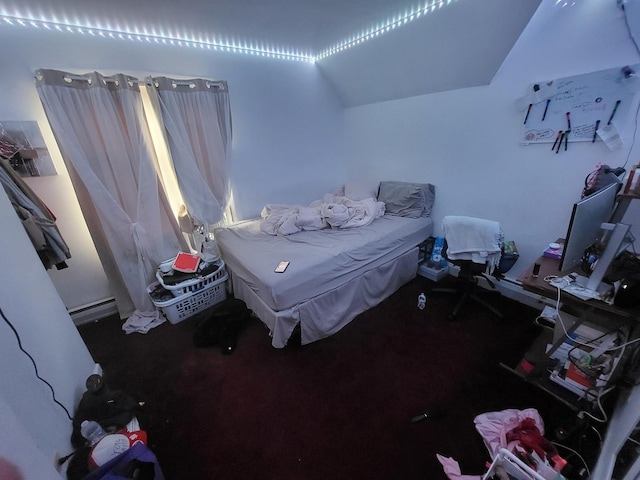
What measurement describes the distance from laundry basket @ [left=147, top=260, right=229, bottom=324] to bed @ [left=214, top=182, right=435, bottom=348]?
0.16 meters

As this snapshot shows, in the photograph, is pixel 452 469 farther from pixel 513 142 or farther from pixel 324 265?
pixel 513 142

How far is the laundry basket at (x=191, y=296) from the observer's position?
7.35 feet

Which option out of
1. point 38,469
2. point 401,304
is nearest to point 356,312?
point 401,304

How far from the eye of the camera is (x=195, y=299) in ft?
7.79

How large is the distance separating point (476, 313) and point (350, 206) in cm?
161

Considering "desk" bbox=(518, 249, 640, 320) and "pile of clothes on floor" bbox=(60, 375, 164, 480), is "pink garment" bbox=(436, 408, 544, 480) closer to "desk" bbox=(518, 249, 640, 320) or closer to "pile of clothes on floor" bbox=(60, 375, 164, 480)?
"desk" bbox=(518, 249, 640, 320)

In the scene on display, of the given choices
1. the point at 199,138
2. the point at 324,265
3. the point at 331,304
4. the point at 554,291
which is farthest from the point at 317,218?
the point at 554,291

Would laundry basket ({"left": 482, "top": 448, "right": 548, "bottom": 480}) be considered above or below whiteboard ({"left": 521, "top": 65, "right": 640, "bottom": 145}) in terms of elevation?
below

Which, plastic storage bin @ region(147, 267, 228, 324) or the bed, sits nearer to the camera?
the bed

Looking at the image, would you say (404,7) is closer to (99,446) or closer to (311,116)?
(311,116)

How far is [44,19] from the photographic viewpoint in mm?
1770

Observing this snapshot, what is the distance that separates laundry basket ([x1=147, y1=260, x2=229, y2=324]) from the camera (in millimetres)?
2240

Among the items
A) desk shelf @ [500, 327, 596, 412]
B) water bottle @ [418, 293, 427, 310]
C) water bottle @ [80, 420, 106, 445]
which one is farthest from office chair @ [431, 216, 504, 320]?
water bottle @ [80, 420, 106, 445]

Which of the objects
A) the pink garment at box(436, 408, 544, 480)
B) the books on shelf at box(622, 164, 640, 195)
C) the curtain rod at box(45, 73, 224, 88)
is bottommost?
the pink garment at box(436, 408, 544, 480)
